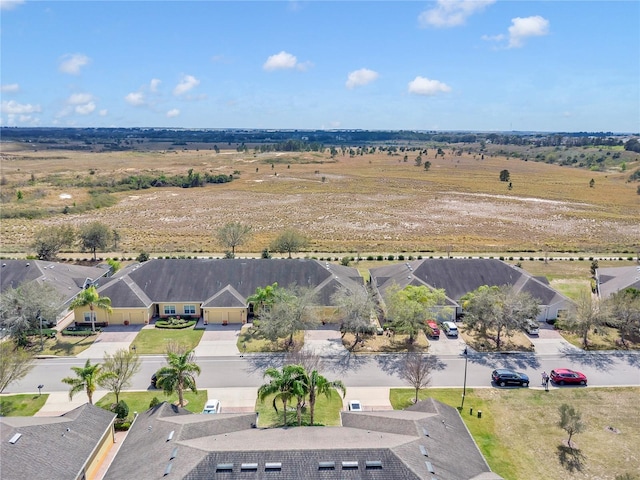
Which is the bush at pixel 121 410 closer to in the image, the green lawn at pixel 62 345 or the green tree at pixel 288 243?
the green lawn at pixel 62 345

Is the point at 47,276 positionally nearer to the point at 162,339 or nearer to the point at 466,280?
the point at 162,339

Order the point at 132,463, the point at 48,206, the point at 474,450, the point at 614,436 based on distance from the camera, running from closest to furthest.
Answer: the point at 132,463 < the point at 474,450 < the point at 614,436 < the point at 48,206

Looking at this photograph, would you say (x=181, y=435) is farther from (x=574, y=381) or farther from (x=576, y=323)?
(x=576, y=323)

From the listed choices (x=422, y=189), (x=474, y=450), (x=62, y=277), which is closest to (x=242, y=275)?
(x=62, y=277)

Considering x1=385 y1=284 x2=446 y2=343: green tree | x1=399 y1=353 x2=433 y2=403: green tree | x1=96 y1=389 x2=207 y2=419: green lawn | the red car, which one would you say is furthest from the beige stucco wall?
the red car

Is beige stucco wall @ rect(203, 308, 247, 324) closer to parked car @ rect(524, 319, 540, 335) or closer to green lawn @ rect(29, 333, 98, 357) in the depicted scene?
green lawn @ rect(29, 333, 98, 357)

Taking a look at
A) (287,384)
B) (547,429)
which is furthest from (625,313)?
(287,384)

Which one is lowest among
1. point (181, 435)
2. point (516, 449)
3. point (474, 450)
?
point (516, 449)
